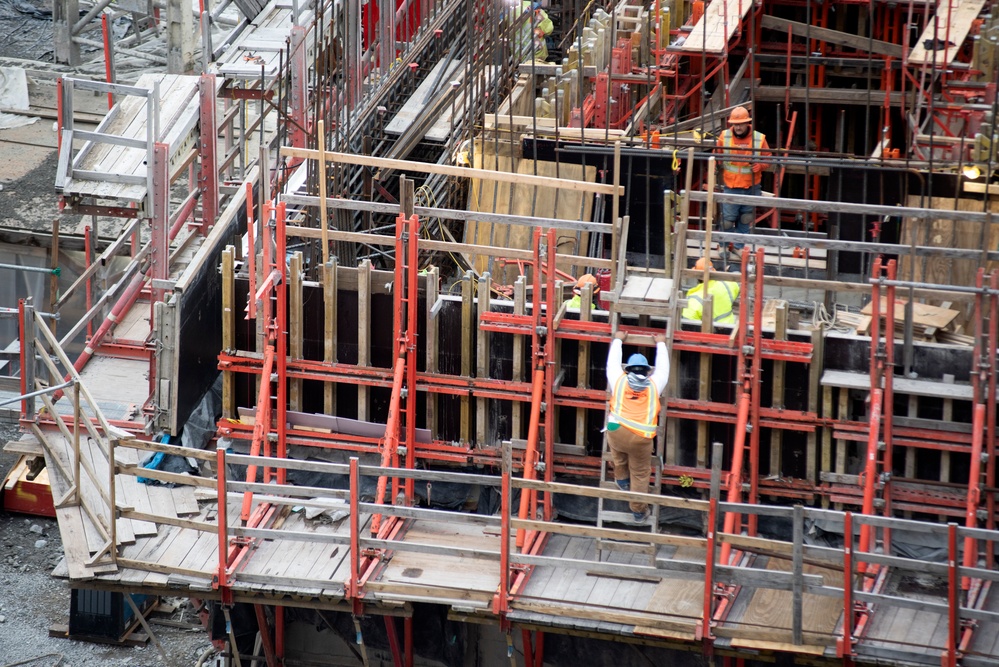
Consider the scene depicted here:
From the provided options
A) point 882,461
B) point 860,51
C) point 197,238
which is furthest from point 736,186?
point 197,238

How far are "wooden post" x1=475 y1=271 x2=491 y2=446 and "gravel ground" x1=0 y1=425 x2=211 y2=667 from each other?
5.03 m

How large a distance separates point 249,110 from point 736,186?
12.9 m

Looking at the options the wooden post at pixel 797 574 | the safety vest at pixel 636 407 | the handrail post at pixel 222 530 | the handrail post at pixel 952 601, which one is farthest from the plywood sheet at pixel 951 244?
the handrail post at pixel 222 530

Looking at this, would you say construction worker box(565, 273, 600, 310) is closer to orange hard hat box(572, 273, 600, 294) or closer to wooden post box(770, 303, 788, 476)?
orange hard hat box(572, 273, 600, 294)

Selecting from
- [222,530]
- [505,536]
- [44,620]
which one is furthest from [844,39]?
[44,620]

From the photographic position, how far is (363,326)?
18.6 metres

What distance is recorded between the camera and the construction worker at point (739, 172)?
784 inches

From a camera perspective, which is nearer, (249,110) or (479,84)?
(479,84)

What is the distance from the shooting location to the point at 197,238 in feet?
76.3

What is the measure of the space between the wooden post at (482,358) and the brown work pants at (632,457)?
5.92ft

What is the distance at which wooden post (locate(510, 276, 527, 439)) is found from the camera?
17922 mm

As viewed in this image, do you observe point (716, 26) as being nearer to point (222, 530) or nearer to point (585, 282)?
point (585, 282)

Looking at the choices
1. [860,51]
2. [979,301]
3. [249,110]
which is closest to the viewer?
[979,301]

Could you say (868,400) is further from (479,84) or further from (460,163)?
(479,84)
